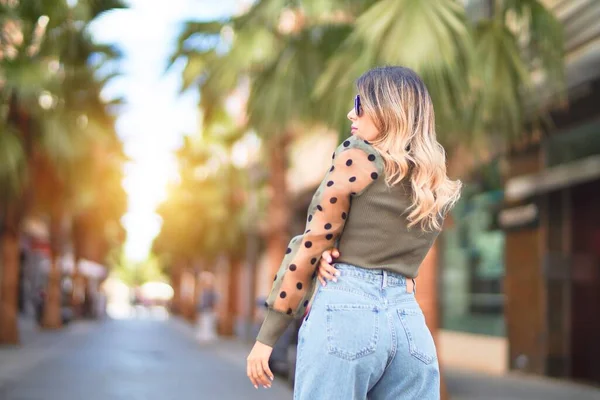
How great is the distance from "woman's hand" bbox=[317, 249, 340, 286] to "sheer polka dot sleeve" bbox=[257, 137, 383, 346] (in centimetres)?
1

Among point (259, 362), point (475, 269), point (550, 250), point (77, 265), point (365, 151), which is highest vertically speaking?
point (365, 151)

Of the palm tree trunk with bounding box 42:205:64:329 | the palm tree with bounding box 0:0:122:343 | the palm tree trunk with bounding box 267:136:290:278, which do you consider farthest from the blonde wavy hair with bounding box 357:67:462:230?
the palm tree trunk with bounding box 42:205:64:329

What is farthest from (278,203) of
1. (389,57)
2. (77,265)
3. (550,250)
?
(77,265)

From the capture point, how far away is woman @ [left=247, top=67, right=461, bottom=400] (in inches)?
98.1

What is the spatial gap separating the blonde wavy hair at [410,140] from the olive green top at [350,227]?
36 mm

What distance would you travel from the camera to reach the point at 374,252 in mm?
2557

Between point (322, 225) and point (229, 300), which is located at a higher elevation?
point (322, 225)

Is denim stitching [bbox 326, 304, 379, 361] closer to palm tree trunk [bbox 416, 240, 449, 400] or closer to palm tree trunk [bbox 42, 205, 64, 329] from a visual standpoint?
palm tree trunk [bbox 416, 240, 449, 400]

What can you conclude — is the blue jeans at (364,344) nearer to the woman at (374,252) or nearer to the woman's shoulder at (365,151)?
the woman at (374,252)

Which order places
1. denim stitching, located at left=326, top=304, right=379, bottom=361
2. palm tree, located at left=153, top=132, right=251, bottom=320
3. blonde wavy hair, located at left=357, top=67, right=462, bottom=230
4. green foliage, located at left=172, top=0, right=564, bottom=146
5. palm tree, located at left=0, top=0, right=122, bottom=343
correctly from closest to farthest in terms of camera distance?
denim stitching, located at left=326, top=304, right=379, bottom=361
blonde wavy hair, located at left=357, top=67, right=462, bottom=230
green foliage, located at left=172, top=0, right=564, bottom=146
palm tree, located at left=0, top=0, right=122, bottom=343
palm tree, located at left=153, top=132, right=251, bottom=320

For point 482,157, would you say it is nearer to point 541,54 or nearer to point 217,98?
point 541,54

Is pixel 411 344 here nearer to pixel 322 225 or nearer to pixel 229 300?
pixel 322 225

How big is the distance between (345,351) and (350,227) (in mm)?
325

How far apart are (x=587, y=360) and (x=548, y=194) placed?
2.70 m
